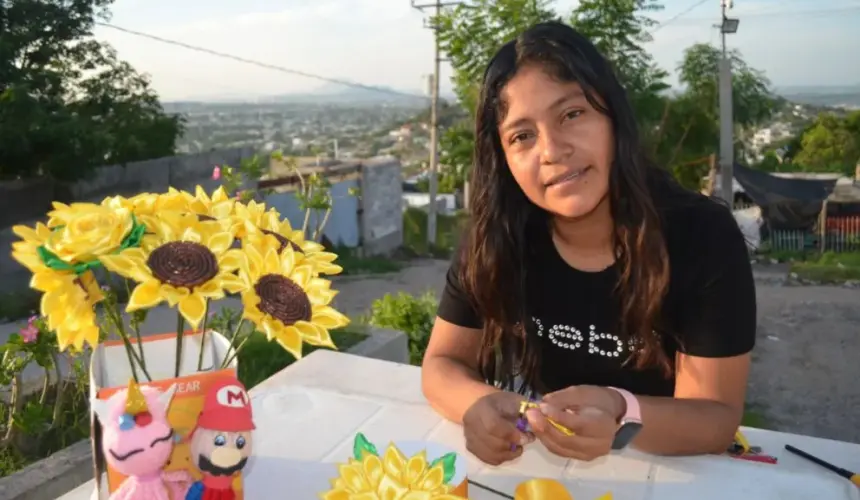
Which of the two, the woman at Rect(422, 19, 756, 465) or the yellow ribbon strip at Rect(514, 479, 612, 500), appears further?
the woman at Rect(422, 19, 756, 465)

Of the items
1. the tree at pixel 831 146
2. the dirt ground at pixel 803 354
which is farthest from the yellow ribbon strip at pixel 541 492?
the tree at pixel 831 146

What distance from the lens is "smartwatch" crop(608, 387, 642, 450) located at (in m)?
1.03

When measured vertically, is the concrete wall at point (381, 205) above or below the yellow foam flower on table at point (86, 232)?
below

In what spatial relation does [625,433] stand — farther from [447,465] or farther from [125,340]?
[125,340]

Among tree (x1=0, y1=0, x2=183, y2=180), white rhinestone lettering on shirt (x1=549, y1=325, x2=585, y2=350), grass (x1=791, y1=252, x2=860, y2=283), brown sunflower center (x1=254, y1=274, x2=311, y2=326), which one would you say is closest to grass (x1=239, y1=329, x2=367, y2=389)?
white rhinestone lettering on shirt (x1=549, y1=325, x2=585, y2=350)

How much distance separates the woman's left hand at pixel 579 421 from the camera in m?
0.98

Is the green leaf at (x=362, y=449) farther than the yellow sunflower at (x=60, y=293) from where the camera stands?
Yes

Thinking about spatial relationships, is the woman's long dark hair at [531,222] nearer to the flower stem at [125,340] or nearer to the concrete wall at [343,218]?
the flower stem at [125,340]

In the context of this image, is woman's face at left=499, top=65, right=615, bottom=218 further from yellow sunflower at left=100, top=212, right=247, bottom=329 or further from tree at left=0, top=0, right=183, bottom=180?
tree at left=0, top=0, right=183, bottom=180

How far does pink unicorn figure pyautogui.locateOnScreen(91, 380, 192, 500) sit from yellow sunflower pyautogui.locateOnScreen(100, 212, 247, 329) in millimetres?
90

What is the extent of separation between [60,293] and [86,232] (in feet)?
0.21

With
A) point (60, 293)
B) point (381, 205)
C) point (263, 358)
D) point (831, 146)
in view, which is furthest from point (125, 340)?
point (831, 146)

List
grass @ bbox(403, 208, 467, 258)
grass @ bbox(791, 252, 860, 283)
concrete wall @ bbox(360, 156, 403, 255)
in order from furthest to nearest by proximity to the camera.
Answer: grass @ bbox(403, 208, 467, 258) < concrete wall @ bbox(360, 156, 403, 255) < grass @ bbox(791, 252, 860, 283)

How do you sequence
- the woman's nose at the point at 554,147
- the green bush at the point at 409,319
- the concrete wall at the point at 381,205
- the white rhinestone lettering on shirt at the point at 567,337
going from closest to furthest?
the woman's nose at the point at 554,147 < the white rhinestone lettering on shirt at the point at 567,337 < the green bush at the point at 409,319 < the concrete wall at the point at 381,205
